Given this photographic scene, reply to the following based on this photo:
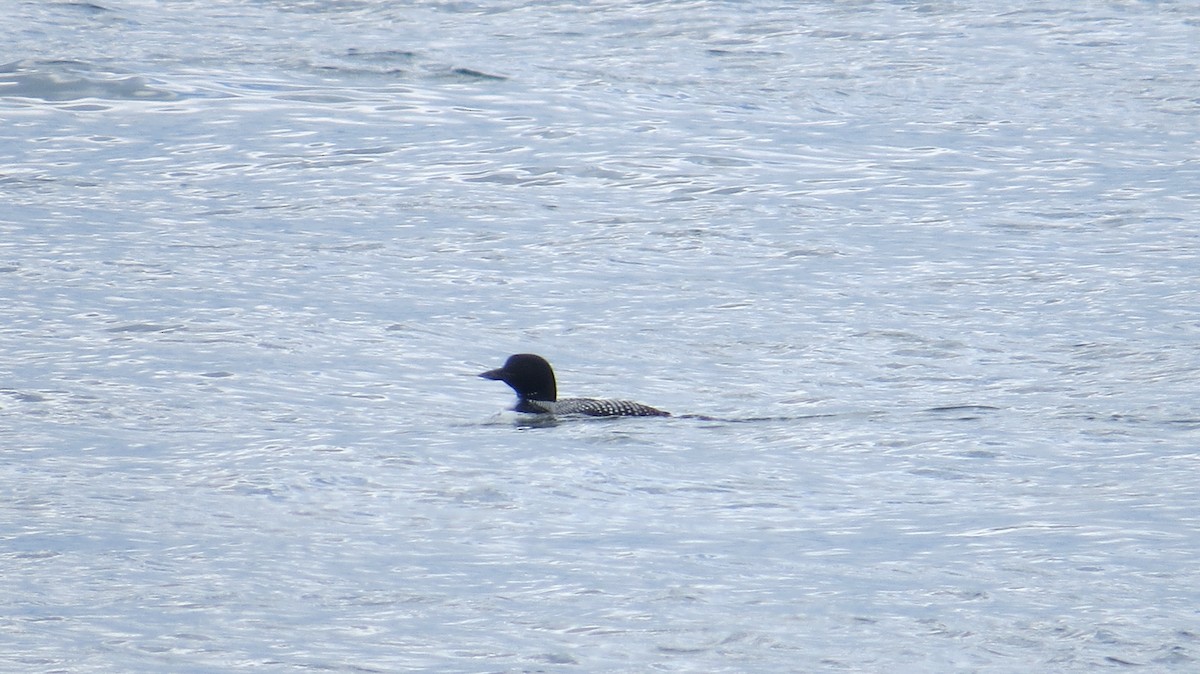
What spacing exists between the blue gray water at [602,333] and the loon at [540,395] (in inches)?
4.8

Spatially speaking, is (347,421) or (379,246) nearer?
(347,421)

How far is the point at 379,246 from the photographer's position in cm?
1209

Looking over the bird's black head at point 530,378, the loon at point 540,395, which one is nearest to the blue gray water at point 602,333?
the loon at point 540,395

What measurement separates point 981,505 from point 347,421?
3020mm

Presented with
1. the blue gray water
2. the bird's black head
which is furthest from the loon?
the blue gray water

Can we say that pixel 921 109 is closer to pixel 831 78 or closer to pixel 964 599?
pixel 831 78

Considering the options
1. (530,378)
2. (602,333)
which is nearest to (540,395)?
(530,378)

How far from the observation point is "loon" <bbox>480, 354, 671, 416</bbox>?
868 centimetres

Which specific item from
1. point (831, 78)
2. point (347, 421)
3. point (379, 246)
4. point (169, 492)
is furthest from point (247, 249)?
point (831, 78)

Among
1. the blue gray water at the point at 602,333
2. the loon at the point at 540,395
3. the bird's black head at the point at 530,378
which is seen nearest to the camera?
the blue gray water at the point at 602,333

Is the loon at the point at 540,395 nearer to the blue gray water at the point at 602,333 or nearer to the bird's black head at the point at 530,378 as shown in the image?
the bird's black head at the point at 530,378

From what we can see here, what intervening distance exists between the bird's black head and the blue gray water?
0.25 meters

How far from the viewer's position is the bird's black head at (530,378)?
8797 mm

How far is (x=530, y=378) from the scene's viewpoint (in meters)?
8.80
